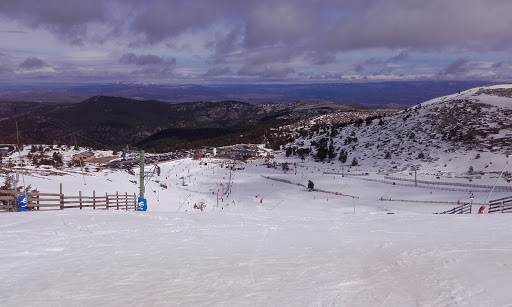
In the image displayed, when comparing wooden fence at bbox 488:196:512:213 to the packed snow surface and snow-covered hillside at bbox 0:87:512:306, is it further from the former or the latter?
the packed snow surface

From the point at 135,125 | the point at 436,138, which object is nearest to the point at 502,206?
the point at 436,138

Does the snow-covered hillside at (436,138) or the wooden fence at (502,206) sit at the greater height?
the snow-covered hillside at (436,138)

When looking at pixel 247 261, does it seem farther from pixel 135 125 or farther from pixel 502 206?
pixel 135 125

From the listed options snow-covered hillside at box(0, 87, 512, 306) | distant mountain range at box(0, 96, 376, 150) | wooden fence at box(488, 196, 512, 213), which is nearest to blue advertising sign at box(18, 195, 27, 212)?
snow-covered hillside at box(0, 87, 512, 306)

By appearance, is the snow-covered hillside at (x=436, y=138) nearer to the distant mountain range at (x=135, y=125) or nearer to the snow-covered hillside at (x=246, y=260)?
the snow-covered hillside at (x=246, y=260)

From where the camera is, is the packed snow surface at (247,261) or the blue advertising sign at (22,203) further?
the blue advertising sign at (22,203)

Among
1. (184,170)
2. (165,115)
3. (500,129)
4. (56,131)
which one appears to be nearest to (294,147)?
(184,170)

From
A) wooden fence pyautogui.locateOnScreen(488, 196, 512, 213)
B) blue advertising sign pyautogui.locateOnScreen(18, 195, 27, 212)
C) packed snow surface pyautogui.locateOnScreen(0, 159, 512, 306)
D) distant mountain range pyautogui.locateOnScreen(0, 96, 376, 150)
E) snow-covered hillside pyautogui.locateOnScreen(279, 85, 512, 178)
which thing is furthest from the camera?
distant mountain range pyautogui.locateOnScreen(0, 96, 376, 150)

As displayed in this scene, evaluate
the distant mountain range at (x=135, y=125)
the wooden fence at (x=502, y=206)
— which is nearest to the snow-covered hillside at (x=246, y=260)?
the wooden fence at (x=502, y=206)

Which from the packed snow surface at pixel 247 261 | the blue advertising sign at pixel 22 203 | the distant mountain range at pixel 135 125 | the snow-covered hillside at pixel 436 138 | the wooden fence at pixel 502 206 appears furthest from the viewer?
the distant mountain range at pixel 135 125

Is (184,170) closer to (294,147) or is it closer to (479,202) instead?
(294,147)
